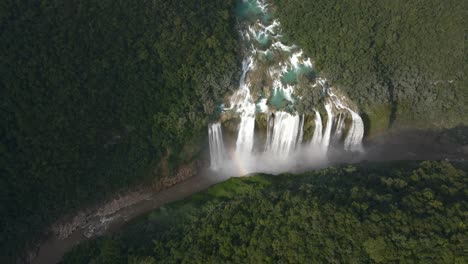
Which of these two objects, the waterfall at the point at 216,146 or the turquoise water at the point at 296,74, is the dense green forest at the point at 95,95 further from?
the turquoise water at the point at 296,74

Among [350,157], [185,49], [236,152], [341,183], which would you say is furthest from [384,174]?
[185,49]

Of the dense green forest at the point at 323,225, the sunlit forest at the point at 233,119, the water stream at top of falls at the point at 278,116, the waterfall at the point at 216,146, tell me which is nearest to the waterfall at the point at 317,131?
the water stream at top of falls at the point at 278,116

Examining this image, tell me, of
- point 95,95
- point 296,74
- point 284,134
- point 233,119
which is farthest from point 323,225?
point 95,95

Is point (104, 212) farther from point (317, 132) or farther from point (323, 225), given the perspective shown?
point (317, 132)

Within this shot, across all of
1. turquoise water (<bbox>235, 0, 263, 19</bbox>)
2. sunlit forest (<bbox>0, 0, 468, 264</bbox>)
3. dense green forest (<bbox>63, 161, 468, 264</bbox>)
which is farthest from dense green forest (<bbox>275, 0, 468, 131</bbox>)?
dense green forest (<bbox>63, 161, 468, 264</bbox>)

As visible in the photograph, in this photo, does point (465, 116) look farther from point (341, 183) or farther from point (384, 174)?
point (341, 183)

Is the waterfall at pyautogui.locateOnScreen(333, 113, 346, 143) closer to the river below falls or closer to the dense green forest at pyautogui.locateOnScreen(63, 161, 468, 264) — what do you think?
the river below falls
